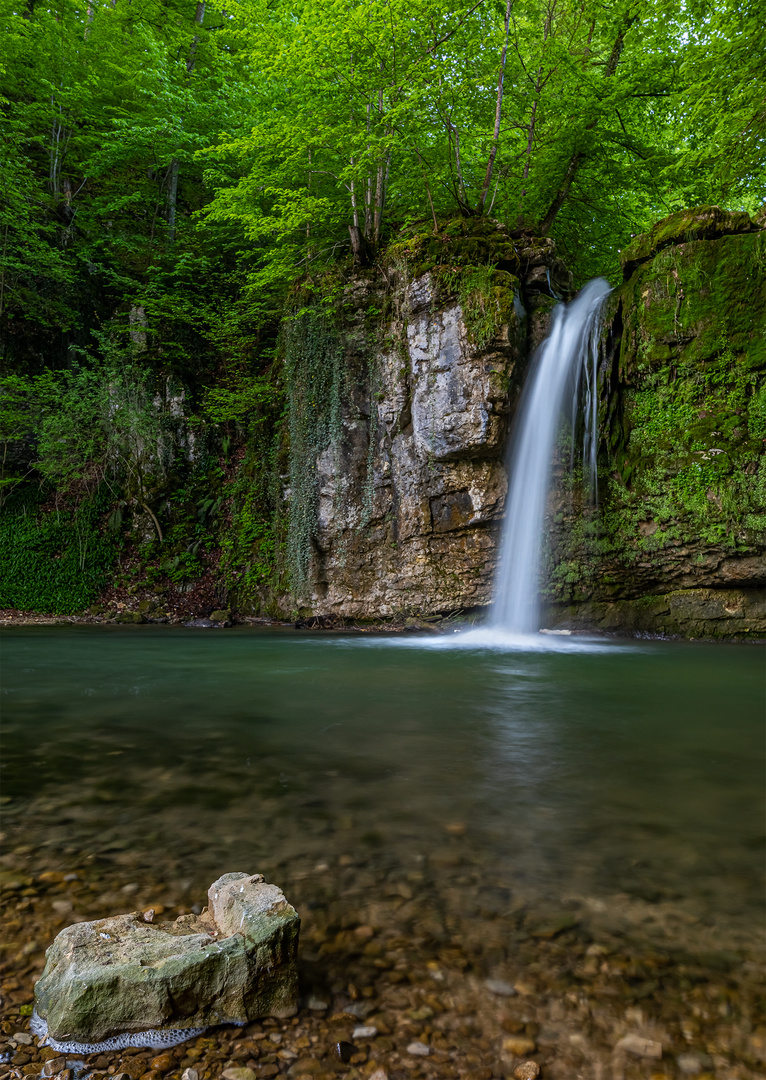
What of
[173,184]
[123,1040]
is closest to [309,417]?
[173,184]

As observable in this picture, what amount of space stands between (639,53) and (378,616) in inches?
481

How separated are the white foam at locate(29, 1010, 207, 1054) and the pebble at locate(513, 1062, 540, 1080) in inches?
31.0

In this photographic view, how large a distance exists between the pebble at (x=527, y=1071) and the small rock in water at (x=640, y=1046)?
23 cm

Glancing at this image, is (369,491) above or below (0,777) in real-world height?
above

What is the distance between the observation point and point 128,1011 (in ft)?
5.02

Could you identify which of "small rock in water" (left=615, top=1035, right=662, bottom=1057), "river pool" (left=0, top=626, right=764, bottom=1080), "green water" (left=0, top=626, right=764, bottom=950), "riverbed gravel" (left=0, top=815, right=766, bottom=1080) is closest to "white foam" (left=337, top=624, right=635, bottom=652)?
"green water" (left=0, top=626, right=764, bottom=950)

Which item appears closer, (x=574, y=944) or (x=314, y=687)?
(x=574, y=944)

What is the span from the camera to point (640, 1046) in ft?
5.03

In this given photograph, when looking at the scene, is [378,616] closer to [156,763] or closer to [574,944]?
[156,763]

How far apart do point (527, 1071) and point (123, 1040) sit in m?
0.99

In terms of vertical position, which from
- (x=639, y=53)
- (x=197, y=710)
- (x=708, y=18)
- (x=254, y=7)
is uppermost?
(x=254, y=7)

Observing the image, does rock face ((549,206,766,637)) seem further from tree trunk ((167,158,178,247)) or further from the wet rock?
tree trunk ((167,158,178,247))

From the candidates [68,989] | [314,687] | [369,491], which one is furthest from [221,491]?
[68,989]

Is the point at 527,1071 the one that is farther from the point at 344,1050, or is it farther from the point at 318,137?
the point at 318,137
